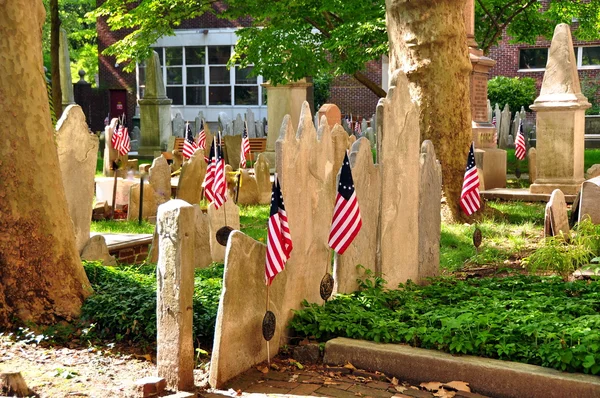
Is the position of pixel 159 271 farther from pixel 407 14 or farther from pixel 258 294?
pixel 407 14

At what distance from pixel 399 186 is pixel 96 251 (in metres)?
3.41

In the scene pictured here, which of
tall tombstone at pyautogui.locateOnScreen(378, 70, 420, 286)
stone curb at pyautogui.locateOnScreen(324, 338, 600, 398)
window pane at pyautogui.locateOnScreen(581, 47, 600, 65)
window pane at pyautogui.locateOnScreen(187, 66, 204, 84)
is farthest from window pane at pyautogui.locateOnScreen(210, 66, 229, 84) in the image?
stone curb at pyautogui.locateOnScreen(324, 338, 600, 398)

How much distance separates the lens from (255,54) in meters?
20.9

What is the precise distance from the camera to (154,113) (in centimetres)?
2736

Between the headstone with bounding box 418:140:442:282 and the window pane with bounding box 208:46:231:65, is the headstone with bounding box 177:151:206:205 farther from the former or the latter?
the window pane with bounding box 208:46:231:65

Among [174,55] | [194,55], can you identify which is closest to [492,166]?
[194,55]

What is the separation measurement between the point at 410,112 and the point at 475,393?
342 cm

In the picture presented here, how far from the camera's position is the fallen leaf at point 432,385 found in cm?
572

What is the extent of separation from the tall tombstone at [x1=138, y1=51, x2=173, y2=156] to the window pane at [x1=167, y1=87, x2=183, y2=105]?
13006 millimetres

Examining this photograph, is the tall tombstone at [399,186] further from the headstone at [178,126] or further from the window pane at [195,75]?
the window pane at [195,75]

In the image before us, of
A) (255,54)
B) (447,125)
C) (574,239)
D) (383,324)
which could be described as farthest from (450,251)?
(255,54)

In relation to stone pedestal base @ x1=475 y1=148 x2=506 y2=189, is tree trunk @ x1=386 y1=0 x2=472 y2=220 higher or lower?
higher

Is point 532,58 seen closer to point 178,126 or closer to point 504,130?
point 504,130

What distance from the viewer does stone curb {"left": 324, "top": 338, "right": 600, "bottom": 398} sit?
5.44m
